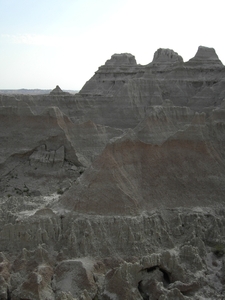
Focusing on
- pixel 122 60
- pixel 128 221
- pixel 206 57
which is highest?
pixel 122 60

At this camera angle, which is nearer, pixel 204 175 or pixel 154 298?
pixel 154 298

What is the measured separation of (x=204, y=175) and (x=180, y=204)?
2.60 meters

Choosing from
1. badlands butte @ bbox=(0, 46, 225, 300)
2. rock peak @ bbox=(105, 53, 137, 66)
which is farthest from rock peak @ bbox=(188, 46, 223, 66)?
badlands butte @ bbox=(0, 46, 225, 300)

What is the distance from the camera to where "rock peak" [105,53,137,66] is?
7103 cm

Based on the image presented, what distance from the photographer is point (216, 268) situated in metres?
19.8

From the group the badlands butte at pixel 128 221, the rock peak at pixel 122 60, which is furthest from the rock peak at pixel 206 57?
the badlands butte at pixel 128 221

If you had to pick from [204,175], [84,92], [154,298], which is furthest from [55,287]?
[84,92]

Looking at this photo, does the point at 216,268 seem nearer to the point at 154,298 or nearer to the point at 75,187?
the point at 154,298

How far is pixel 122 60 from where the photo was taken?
235 feet

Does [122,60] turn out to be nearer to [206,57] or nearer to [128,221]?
[206,57]

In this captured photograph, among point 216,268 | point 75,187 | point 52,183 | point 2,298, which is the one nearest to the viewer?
point 2,298

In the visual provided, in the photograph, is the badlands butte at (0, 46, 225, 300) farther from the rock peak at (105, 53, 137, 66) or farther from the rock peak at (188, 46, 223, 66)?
the rock peak at (105, 53, 137, 66)

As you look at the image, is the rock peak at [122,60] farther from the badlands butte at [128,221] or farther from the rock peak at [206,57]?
the badlands butte at [128,221]

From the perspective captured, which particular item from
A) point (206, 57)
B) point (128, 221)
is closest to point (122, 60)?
point (206, 57)
